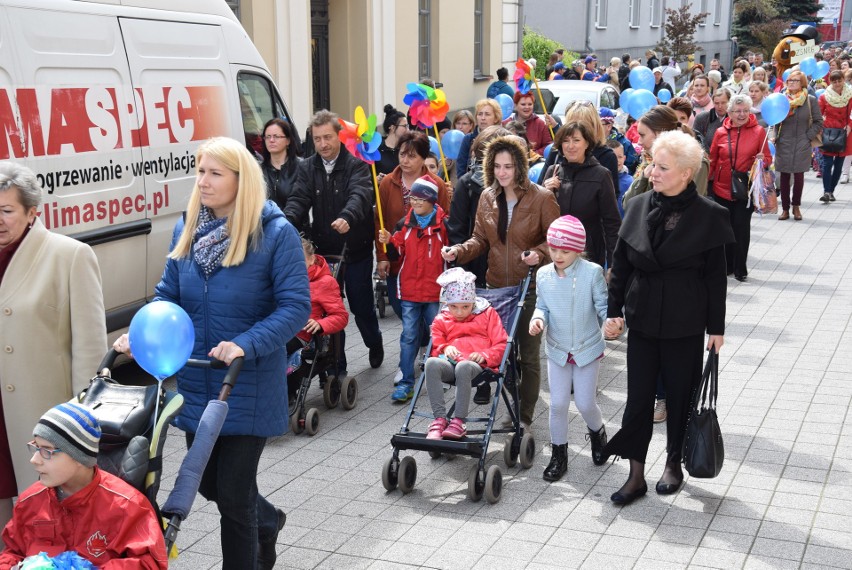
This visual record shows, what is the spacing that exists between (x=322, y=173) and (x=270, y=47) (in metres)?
7.43

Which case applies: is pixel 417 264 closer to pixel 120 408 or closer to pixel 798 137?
pixel 120 408

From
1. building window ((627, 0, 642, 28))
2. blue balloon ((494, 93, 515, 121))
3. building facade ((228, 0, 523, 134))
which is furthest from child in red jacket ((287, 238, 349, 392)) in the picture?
building window ((627, 0, 642, 28))

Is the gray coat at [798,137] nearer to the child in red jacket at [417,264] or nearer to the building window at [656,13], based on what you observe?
the child in red jacket at [417,264]

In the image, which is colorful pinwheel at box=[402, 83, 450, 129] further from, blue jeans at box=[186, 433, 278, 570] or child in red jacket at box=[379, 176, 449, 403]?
blue jeans at box=[186, 433, 278, 570]

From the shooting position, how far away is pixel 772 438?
700cm

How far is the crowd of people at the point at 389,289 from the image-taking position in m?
4.29

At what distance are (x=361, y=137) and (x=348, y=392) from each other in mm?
2083

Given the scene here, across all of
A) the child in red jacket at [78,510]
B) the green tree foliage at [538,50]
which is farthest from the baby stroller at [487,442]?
the green tree foliage at [538,50]

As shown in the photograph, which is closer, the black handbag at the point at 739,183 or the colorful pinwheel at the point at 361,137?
the colorful pinwheel at the point at 361,137

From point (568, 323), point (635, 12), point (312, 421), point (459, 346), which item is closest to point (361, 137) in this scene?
point (312, 421)

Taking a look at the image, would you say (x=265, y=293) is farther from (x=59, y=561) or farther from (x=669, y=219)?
(x=669, y=219)

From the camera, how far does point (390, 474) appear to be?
20.2ft

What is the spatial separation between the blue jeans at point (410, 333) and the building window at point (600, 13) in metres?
31.8

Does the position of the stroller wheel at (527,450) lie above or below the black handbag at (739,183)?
below
